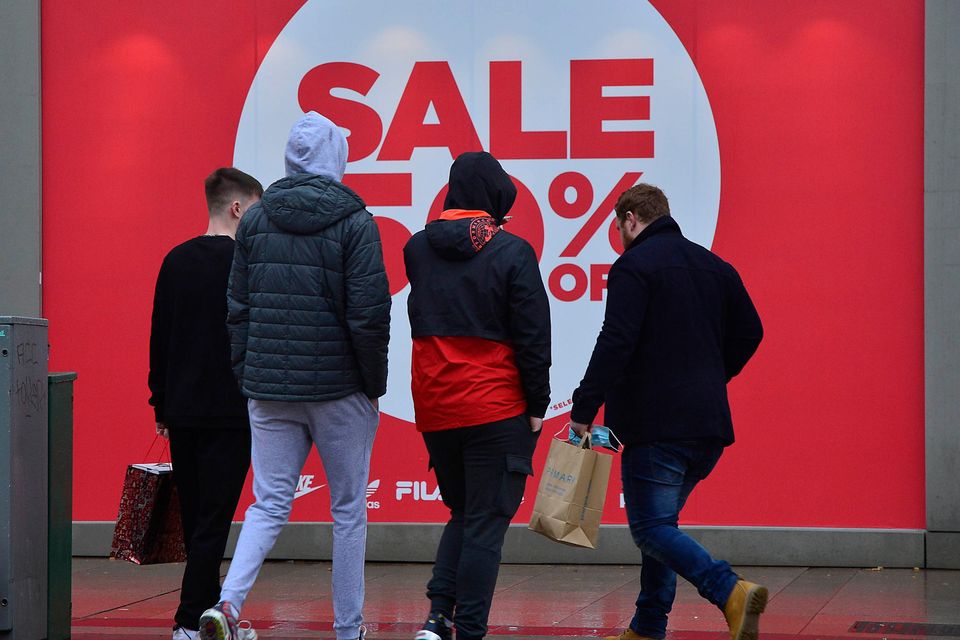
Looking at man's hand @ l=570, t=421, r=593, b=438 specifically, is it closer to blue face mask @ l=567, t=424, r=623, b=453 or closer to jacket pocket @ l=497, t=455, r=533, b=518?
blue face mask @ l=567, t=424, r=623, b=453

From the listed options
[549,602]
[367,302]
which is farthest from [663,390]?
[549,602]

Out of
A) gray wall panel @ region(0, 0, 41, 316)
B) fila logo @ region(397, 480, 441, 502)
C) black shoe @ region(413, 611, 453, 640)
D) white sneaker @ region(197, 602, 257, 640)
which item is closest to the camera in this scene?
white sneaker @ region(197, 602, 257, 640)

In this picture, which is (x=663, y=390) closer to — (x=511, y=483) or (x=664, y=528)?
(x=664, y=528)

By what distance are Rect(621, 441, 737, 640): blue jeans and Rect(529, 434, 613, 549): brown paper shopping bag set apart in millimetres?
139

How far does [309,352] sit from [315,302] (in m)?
0.19

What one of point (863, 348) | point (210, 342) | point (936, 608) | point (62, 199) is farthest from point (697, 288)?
point (62, 199)

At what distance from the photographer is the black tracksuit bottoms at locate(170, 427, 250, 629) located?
543cm

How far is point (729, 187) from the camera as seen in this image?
8.03 metres

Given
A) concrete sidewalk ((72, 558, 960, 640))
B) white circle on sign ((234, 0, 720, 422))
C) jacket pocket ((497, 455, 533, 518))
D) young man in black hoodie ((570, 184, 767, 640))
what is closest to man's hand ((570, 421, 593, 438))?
young man in black hoodie ((570, 184, 767, 640))

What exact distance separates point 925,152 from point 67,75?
17.5 feet

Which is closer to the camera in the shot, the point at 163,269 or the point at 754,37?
the point at 163,269

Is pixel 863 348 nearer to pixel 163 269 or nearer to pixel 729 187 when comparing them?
pixel 729 187

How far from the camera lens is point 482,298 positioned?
502 centimetres

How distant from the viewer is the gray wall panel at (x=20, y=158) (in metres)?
8.53
